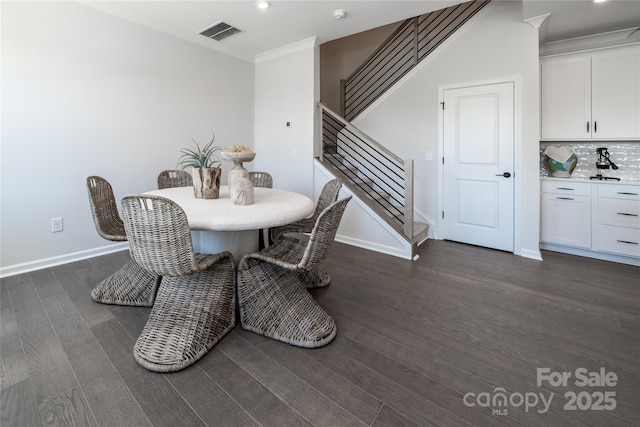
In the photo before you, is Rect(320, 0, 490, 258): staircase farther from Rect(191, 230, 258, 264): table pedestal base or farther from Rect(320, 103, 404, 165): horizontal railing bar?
Rect(191, 230, 258, 264): table pedestal base

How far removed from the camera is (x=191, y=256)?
1538 mm

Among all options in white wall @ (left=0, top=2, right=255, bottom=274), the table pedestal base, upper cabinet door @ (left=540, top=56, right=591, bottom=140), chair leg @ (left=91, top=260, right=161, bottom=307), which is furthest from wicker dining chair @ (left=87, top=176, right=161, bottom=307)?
upper cabinet door @ (left=540, top=56, right=591, bottom=140)

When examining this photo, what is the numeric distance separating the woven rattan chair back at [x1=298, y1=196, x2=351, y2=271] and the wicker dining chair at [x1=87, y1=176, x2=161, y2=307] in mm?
1212

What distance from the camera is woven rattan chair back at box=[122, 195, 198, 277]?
1456 mm

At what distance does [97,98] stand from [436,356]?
376 cm

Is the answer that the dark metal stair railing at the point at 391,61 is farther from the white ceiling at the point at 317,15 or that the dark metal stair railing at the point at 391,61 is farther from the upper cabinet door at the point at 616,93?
the upper cabinet door at the point at 616,93

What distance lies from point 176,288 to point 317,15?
122 inches

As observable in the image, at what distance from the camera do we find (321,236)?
1.65 meters

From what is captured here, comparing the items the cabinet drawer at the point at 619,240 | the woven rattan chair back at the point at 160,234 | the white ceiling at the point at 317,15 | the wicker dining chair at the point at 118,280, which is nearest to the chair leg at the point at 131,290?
the wicker dining chair at the point at 118,280

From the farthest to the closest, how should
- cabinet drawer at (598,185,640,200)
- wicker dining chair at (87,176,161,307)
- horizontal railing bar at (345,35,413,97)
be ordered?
horizontal railing bar at (345,35,413,97)
cabinet drawer at (598,185,640,200)
wicker dining chair at (87,176,161,307)

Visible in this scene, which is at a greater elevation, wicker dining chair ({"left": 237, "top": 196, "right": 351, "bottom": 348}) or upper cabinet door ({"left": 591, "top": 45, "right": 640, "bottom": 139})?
upper cabinet door ({"left": 591, "top": 45, "right": 640, "bottom": 139})

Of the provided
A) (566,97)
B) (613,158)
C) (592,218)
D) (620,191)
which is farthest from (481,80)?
(592,218)

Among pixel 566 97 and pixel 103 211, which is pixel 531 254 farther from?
pixel 103 211

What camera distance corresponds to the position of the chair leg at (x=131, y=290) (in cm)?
214
